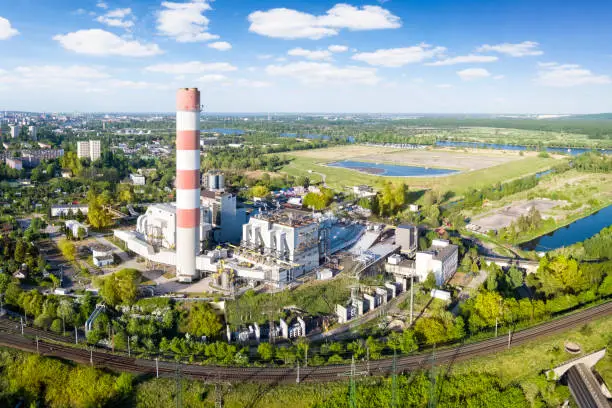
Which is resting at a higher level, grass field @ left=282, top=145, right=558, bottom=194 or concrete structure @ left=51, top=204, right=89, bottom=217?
grass field @ left=282, top=145, right=558, bottom=194

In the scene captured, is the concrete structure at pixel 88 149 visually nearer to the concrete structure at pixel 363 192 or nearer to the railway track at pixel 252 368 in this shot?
the concrete structure at pixel 363 192

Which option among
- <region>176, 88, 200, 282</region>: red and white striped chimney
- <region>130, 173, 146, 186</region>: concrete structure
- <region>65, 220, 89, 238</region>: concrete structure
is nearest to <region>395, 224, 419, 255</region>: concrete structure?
<region>176, 88, 200, 282</region>: red and white striped chimney

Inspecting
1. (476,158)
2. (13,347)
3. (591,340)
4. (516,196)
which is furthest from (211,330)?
(476,158)

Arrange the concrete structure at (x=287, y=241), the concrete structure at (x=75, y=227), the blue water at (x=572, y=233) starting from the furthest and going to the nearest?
the blue water at (x=572, y=233), the concrete structure at (x=75, y=227), the concrete structure at (x=287, y=241)

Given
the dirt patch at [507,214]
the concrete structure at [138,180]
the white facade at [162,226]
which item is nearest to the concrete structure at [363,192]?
the dirt patch at [507,214]

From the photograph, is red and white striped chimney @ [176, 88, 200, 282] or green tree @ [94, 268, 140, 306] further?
red and white striped chimney @ [176, 88, 200, 282]

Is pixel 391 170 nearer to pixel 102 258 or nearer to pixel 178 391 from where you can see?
pixel 102 258

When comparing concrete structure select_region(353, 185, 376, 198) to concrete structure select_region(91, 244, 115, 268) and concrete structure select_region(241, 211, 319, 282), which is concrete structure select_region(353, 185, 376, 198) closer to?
concrete structure select_region(241, 211, 319, 282)
